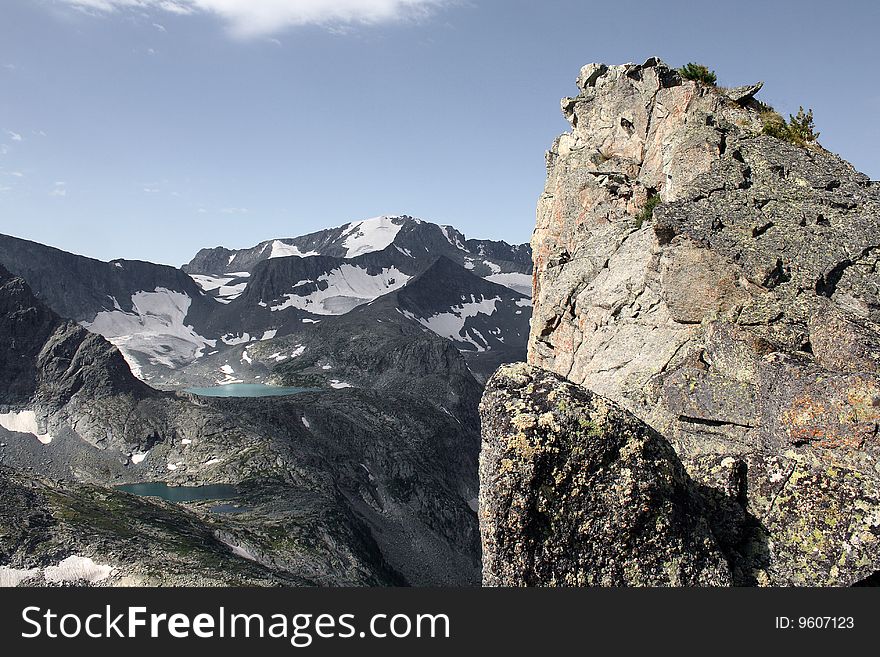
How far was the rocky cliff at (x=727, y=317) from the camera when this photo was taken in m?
9.98

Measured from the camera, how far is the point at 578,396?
1028 cm

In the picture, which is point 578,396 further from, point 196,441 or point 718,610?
point 196,441

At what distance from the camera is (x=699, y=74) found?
127ft

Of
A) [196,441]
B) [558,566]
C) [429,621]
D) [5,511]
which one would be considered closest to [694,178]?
[558,566]

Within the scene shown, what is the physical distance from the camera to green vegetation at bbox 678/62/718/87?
37.9 metres

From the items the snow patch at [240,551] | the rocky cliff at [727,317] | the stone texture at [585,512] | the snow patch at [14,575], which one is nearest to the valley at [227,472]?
the snow patch at [240,551]

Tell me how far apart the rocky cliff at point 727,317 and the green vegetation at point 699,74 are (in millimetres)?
457

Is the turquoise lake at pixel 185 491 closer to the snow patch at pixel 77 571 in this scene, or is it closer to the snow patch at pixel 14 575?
the snow patch at pixel 14 575

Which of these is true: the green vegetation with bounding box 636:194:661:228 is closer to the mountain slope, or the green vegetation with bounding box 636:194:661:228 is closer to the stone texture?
the stone texture

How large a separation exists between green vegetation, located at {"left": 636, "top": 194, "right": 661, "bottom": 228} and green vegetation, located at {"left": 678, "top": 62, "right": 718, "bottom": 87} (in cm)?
897

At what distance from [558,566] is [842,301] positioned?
55.8 feet

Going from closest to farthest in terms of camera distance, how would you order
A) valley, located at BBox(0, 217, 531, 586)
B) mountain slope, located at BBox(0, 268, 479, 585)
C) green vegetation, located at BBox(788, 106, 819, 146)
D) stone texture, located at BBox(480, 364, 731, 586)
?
stone texture, located at BBox(480, 364, 731, 586) < green vegetation, located at BBox(788, 106, 819, 146) < valley, located at BBox(0, 217, 531, 586) < mountain slope, located at BBox(0, 268, 479, 585)

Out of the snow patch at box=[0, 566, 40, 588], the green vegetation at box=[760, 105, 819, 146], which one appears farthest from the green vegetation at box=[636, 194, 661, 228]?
the snow patch at box=[0, 566, 40, 588]

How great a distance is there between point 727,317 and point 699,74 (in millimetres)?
24982
